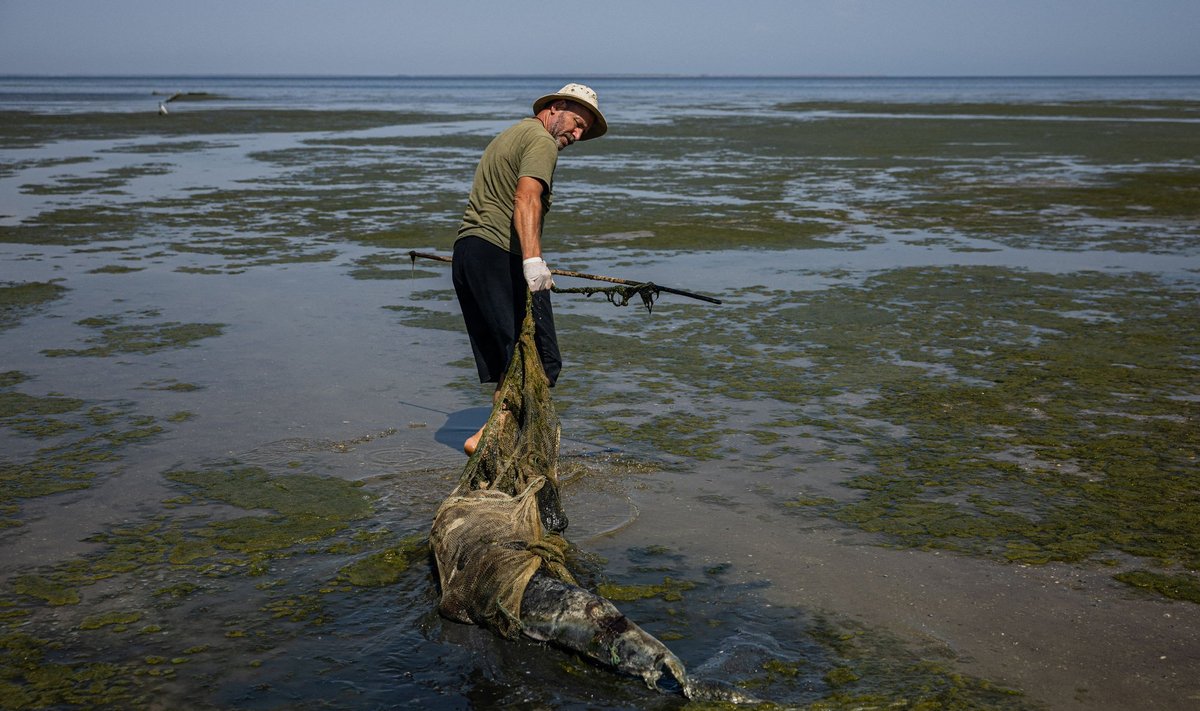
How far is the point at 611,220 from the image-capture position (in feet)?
52.7

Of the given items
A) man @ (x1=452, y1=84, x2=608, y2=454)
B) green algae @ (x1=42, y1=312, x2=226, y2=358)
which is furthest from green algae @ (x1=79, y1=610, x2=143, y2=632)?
green algae @ (x1=42, y1=312, x2=226, y2=358)

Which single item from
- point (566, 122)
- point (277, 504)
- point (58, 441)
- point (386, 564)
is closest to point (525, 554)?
point (386, 564)

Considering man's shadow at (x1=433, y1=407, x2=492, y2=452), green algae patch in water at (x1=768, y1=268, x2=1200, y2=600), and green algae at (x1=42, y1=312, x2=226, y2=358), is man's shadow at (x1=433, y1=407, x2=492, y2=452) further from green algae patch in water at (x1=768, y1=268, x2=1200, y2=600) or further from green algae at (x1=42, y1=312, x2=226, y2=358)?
green algae at (x1=42, y1=312, x2=226, y2=358)

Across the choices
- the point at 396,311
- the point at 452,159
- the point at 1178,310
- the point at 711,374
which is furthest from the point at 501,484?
the point at 452,159

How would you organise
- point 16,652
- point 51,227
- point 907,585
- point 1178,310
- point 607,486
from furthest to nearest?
point 51,227 < point 1178,310 < point 607,486 < point 907,585 < point 16,652

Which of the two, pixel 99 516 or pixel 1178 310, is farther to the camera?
pixel 1178 310

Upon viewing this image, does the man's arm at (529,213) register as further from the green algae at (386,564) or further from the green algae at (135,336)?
the green algae at (135,336)

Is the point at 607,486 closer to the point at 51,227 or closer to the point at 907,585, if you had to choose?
the point at 907,585

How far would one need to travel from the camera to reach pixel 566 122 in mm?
5422

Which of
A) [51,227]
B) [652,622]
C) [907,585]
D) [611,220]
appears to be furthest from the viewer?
[611,220]

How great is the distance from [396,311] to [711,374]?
3.41m

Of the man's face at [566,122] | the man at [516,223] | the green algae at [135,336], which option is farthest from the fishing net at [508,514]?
the green algae at [135,336]

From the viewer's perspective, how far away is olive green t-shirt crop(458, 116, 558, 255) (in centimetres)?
525

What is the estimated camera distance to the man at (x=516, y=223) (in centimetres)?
525
